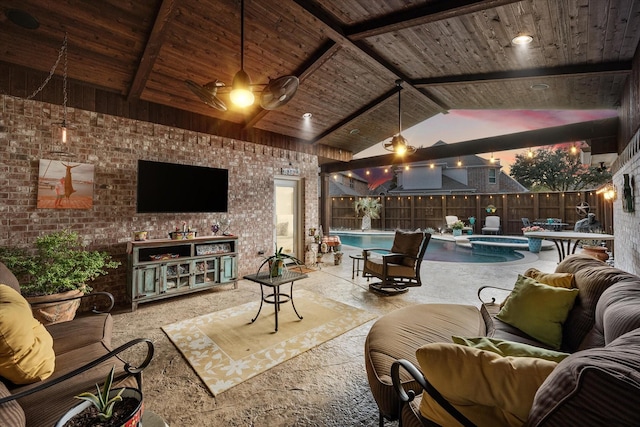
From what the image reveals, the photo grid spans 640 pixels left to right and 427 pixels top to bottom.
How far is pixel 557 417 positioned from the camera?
2.42ft

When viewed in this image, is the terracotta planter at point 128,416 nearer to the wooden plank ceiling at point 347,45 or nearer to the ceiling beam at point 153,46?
the wooden plank ceiling at point 347,45

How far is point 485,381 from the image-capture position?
94cm

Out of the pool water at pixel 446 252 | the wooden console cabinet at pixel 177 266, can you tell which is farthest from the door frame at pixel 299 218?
the pool water at pixel 446 252

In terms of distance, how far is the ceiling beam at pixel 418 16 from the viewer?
2.47 meters

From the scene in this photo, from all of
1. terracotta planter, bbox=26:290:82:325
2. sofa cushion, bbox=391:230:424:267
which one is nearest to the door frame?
sofa cushion, bbox=391:230:424:267

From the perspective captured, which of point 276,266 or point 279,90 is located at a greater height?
point 279,90

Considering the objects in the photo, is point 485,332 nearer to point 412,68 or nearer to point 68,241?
point 412,68

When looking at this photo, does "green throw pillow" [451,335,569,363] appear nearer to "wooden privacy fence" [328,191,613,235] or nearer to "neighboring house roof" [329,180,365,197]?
"wooden privacy fence" [328,191,613,235]

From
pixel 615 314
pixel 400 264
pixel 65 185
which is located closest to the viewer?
pixel 615 314

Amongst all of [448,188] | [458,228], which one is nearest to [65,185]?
[458,228]

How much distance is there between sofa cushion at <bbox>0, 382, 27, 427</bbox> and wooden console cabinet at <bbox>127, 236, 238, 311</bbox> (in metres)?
2.89

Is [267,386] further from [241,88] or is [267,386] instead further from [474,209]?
[474,209]

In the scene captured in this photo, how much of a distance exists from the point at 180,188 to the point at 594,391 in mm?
4995

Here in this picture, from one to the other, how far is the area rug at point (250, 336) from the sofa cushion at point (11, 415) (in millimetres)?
1153
